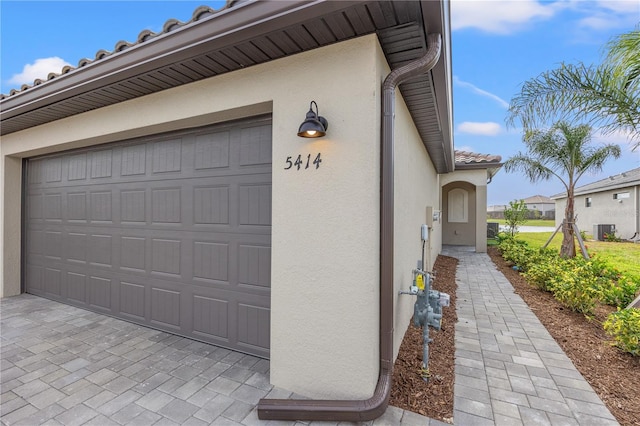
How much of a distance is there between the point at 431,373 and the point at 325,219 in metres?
1.94

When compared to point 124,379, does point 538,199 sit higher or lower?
higher

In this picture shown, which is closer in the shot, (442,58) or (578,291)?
(442,58)

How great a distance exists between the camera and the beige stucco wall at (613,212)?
1483 cm

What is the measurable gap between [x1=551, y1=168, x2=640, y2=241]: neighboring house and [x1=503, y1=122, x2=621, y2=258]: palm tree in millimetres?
10370

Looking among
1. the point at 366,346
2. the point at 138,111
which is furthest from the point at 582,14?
the point at 138,111

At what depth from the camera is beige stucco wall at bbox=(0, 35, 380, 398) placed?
2.35 metres

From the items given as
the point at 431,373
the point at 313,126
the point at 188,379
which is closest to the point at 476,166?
the point at 431,373

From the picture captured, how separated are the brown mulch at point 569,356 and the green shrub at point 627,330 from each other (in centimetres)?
11

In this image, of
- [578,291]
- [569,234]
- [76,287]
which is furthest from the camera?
[569,234]

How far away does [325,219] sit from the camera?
2.49 m

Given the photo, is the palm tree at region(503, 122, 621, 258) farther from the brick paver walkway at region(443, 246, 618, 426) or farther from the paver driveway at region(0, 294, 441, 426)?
the paver driveway at region(0, 294, 441, 426)

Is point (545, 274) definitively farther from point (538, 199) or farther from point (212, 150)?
point (538, 199)

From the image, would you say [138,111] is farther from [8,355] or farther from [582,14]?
[582,14]

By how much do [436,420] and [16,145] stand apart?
24.1 feet
